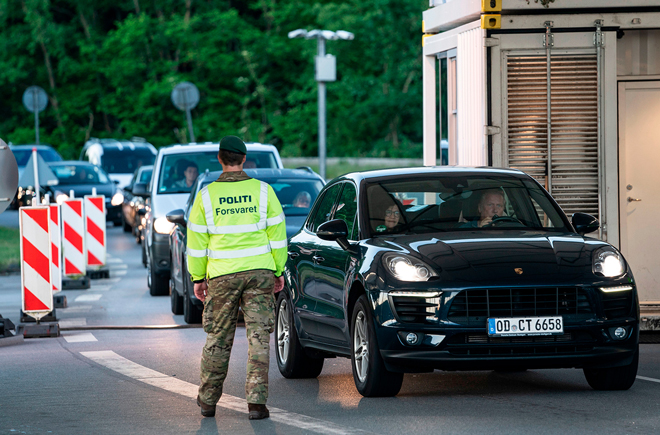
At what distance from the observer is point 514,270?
8.36 metres

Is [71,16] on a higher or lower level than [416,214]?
higher

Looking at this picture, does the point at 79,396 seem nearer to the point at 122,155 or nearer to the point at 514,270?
the point at 514,270

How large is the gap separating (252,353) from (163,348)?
392 cm

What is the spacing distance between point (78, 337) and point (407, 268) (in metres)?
5.43

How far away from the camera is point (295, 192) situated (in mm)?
14789

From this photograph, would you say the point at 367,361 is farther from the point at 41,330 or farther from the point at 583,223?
the point at 41,330

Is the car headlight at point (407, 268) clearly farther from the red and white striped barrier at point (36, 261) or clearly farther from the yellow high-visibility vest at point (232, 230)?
the red and white striped barrier at point (36, 261)

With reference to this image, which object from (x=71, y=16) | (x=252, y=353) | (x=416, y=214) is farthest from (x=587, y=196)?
(x=71, y=16)

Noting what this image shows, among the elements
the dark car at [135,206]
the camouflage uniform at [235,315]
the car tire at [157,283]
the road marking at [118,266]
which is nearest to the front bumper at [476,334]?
the camouflage uniform at [235,315]

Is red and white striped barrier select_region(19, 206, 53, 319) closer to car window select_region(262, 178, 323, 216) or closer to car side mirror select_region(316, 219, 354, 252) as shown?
car window select_region(262, 178, 323, 216)

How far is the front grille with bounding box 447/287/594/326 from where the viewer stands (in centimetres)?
830

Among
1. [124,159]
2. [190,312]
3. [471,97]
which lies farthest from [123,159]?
[471,97]

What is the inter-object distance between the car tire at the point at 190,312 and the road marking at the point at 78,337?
3.51 ft

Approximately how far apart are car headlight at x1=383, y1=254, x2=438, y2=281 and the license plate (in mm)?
478
